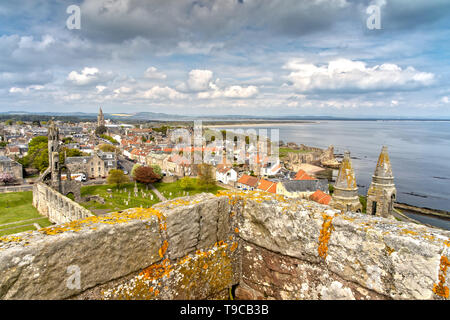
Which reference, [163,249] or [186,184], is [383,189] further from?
[186,184]

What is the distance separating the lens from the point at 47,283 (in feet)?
7.44

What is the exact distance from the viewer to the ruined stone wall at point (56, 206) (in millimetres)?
23619

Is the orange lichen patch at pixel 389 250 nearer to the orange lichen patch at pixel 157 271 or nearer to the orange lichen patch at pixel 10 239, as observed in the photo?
the orange lichen patch at pixel 157 271

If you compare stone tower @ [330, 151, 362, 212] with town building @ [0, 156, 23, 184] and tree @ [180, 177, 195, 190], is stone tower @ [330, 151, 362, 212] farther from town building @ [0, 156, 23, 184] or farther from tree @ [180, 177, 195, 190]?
town building @ [0, 156, 23, 184]

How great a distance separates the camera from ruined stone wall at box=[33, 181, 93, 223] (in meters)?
23.6

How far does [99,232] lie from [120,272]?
478 mm

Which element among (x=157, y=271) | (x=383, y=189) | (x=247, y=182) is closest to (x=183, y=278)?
(x=157, y=271)

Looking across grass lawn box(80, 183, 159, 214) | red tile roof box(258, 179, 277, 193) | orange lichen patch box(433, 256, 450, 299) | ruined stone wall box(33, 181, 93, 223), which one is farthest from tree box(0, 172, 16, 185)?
orange lichen patch box(433, 256, 450, 299)

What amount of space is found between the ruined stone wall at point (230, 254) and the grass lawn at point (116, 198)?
31450mm

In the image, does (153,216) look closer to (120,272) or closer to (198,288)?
(120,272)

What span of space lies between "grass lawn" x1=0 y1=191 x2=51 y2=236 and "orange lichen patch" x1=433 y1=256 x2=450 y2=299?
27.3 m

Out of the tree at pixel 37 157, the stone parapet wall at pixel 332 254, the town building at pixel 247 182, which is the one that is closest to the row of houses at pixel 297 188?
the town building at pixel 247 182

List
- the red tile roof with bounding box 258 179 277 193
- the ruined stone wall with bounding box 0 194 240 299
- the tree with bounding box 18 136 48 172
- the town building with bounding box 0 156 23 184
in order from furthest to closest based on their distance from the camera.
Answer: the tree with bounding box 18 136 48 172, the town building with bounding box 0 156 23 184, the red tile roof with bounding box 258 179 277 193, the ruined stone wall with bounding box 0 194 240 299

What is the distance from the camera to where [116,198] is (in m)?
39.3
